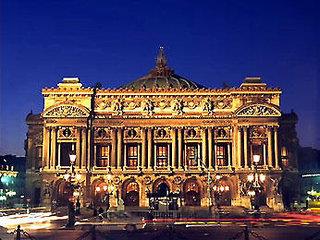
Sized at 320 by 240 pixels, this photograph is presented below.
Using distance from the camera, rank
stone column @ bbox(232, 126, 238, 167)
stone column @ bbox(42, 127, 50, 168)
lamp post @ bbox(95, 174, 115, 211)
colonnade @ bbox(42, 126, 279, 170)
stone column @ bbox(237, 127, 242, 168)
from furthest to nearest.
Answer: stone column @ bbox(232, 126, 238, 167), stone column @ bbox(42, 127, 50, 168), colonnade @ bbox(42, 126, 279, 170), stone column @ bbox(237, 127, 242, 168), lamp post @ bbox(95, 174, 115, 211)

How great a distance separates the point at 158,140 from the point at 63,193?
16.4 m

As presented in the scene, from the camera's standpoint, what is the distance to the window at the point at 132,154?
261ft

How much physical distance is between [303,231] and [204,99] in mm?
45165

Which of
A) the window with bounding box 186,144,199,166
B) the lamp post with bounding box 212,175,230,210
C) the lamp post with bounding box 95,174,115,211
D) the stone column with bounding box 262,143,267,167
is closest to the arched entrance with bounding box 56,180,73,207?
the lamp post with bounding box 95,174,115,211

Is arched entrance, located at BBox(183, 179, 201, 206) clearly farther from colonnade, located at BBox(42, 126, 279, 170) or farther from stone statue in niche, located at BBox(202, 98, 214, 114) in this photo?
stone statue in niche, located at BBox(202, 98, 214, 114)

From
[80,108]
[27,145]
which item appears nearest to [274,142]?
[80,108]

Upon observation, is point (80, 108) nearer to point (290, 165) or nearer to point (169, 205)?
point (169, 205)

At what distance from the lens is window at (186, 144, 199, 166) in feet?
259

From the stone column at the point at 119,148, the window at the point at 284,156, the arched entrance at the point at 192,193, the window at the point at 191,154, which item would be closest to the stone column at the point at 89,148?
the stone column at the point at 119,148

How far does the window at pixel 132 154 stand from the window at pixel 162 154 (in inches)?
133

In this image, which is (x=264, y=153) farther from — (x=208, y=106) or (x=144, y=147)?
A: (x=144, y=147)

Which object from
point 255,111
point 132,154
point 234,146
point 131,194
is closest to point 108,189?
point 131,194

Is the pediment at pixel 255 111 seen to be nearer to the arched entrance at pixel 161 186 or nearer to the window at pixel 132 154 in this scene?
the arched entrance at pixel 161 186

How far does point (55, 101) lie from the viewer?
78.8m
